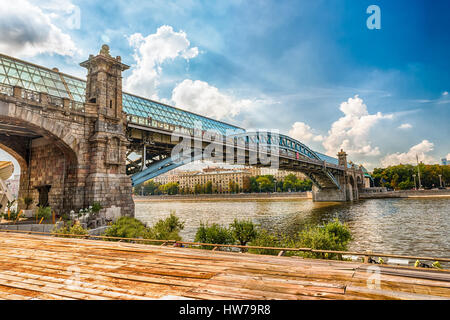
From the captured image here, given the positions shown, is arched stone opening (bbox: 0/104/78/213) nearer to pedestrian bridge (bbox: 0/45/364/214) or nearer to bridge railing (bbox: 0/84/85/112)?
pedestrian bridge (bbox: 0/45/364/214)

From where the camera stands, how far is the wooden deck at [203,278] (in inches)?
100

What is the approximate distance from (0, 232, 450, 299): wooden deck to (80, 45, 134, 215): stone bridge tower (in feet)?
39.4

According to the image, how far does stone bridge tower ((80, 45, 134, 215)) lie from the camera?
52.6ft

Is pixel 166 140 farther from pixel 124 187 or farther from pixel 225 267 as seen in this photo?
pixel 225 267

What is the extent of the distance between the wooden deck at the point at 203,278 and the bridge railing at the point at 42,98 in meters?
12.7

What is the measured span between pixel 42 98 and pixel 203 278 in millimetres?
15837

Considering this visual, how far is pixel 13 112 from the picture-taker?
13.1m

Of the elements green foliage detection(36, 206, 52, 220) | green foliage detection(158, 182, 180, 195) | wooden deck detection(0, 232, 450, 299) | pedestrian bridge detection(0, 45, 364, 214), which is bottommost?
green foliage detection(36, 206, 52, 220)

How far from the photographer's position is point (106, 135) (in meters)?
16.6

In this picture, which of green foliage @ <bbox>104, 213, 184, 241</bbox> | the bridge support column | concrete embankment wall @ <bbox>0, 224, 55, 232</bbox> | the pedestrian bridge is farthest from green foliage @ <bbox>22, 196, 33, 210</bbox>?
the bridge support column

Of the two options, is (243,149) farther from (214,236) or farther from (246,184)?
(246,184)

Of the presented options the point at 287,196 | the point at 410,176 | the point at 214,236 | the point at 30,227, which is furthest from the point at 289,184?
the point at 30,227

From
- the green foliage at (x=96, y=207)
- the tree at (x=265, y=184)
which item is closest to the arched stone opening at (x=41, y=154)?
the green foliage at (x=96, y=207)

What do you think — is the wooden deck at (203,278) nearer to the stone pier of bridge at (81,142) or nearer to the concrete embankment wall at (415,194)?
the stone pier of bridge at (81,142)
